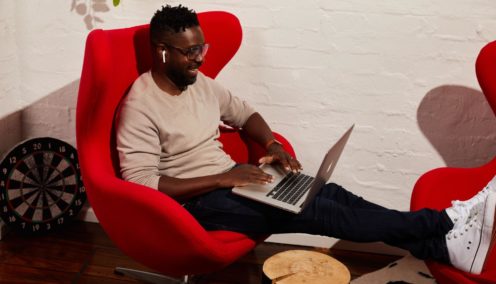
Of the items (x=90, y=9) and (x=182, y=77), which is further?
(x=90, y=9)

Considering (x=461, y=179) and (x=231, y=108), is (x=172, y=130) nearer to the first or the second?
(x=231, y=108)

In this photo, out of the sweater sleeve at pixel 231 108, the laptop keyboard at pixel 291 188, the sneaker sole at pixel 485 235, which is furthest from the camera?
the sweater sleeve at pixel 231 108

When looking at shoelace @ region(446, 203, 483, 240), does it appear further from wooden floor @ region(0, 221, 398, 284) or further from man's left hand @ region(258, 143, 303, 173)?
wooden floor @ region(0, 221, 398, 284)

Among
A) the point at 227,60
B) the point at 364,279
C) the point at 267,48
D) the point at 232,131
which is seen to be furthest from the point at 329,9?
the point at 364,279

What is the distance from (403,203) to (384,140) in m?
0.35

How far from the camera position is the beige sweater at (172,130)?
2.31m

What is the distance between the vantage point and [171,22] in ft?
7.91

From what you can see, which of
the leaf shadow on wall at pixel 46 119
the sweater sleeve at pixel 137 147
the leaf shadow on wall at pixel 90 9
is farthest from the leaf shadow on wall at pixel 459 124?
the leaf shadow on wall at pixel 46 119

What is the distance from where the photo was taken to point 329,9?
2953 mm

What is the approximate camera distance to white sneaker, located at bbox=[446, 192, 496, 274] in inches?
88.7

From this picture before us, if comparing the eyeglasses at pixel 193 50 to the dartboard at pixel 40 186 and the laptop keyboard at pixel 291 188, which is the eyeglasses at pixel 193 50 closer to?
the laptop keyboard at pixel 291 188

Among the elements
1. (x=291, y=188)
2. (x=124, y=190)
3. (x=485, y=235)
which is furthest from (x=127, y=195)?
(x=485, y=235)

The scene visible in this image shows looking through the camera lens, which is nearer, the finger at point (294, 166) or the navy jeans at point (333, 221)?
the navy jeans at point (333, 221)

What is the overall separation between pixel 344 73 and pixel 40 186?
59.8 inches
